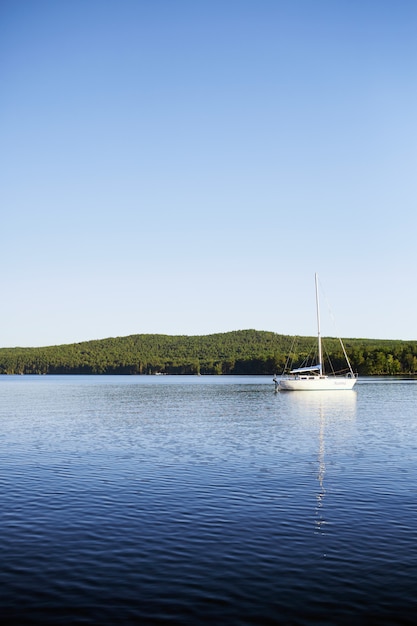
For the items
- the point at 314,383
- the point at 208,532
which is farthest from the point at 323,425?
the point at 314,383

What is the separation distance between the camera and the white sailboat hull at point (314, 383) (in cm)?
11288

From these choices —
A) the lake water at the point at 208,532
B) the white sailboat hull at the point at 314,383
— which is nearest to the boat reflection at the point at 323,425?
the lake water at the point at 208,532

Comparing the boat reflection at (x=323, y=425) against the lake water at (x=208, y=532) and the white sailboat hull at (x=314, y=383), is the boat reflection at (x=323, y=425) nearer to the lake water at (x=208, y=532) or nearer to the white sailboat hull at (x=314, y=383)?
the lake water at (x=208, y=532)

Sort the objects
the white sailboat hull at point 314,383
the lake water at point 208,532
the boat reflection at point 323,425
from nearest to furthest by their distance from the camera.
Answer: the lake water at point 208,532
the boat reflection at point 323,425
the white sailboat hull at point 314,383

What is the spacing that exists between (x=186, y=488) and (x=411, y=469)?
1223 centimetres

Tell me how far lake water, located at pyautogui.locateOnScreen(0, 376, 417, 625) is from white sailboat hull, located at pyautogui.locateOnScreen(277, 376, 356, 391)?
71331 millimetres

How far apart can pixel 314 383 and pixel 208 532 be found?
3795 inches

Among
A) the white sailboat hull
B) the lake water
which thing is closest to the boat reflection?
the lake water

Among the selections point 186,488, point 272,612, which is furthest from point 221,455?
point 272,612

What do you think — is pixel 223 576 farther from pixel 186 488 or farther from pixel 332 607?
pixel 186 488

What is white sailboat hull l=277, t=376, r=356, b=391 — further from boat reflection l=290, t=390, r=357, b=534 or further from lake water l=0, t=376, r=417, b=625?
lake water l=0, t=376, r=417, b=625

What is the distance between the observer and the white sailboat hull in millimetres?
112875

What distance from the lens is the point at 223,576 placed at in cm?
1510

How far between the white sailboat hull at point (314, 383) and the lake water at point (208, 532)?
7133 cm
